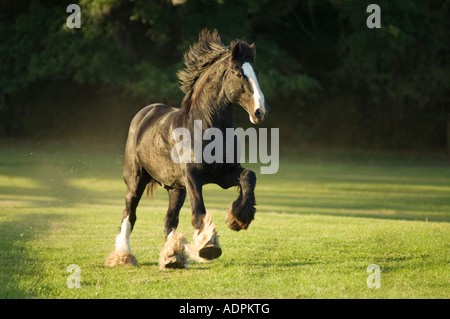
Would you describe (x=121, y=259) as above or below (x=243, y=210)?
below

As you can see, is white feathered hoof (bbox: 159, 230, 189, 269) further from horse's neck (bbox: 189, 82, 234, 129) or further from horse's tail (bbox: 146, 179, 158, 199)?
horse's tail (bbox: 146, 179, 158, 199)

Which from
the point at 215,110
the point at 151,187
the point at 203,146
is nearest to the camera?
the point at 203,146

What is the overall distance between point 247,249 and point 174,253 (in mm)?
1732

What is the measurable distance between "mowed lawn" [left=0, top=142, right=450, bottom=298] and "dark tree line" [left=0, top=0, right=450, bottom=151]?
381 inches

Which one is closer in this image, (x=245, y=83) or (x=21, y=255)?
(x=245, y=83)

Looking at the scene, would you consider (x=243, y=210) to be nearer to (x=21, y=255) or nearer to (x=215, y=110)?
(x=215, y=110)

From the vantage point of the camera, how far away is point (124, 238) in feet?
29.5

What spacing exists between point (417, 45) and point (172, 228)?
2673 cm

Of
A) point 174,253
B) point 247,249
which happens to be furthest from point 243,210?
point 247,249

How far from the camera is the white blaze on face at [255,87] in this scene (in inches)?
295

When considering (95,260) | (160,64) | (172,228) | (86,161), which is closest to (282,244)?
(172,228)

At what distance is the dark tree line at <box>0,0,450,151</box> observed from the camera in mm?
30172
